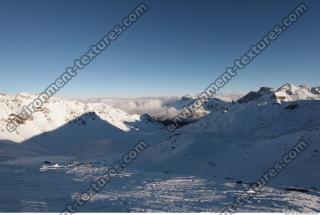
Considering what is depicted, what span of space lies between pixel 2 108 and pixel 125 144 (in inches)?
1062

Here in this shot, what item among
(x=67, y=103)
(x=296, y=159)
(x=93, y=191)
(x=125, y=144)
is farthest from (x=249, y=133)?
(x=93, y=191)

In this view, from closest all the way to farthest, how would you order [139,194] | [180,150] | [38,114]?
[139,194] < [180,150] < [38,114]

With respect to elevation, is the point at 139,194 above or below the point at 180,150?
below

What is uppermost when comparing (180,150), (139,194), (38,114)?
(38,114)

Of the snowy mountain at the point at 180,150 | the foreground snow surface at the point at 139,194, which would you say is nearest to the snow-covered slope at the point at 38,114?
the snowy mountain at the point at 180,150

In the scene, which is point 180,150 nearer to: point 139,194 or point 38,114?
point 139,194

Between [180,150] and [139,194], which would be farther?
[180,150]

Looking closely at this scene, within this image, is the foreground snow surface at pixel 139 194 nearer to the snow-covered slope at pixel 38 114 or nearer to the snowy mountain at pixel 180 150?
the snowy mountain at pixel 180 150

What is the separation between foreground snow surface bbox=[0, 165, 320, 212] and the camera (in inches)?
607

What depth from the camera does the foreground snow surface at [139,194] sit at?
1543 centimetres

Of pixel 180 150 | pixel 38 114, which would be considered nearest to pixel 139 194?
pixel 180 150

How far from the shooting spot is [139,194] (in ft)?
60.2

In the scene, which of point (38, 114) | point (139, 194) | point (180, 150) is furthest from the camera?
point (38, 114)

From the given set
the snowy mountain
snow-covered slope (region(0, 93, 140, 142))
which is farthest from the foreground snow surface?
snow-covered slope (region(0, 93, 140, 142))
